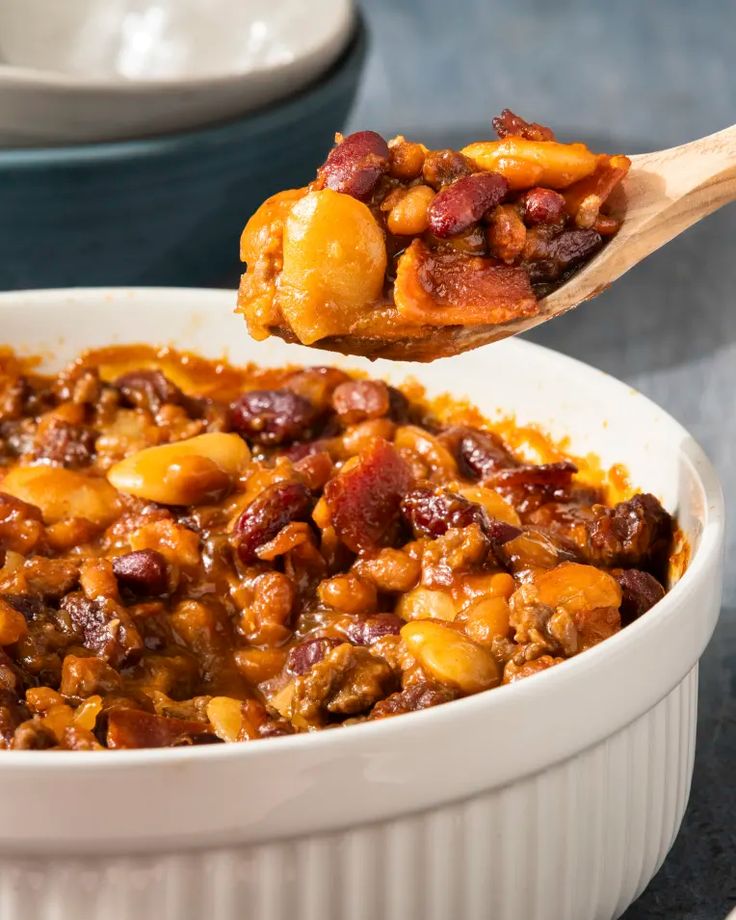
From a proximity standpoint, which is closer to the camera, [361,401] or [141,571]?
[141,571]

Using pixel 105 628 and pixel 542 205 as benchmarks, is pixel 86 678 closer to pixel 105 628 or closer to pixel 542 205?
pixel 105 628

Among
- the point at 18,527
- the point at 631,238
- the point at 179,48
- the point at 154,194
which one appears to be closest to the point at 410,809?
the point at 631,238

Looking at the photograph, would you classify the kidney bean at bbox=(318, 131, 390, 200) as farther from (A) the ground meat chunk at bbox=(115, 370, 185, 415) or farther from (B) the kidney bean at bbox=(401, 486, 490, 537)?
(A) the ground meat chunk at bbox=(115, 370, 185, 415)

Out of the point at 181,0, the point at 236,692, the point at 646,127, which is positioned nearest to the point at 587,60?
the point at 646,127

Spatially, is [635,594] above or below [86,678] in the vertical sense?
above

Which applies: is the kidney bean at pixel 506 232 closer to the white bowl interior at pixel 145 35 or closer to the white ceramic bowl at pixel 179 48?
the white ceramic bowl at pixel 179 48

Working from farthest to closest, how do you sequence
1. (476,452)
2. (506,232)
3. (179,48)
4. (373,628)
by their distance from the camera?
1. (179,48)
2. (476,452)
3. (373,628)
4. (506,232)

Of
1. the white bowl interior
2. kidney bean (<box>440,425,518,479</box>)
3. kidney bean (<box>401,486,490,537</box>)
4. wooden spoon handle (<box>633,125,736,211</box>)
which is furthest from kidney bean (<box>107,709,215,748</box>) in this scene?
the white bowl interior
